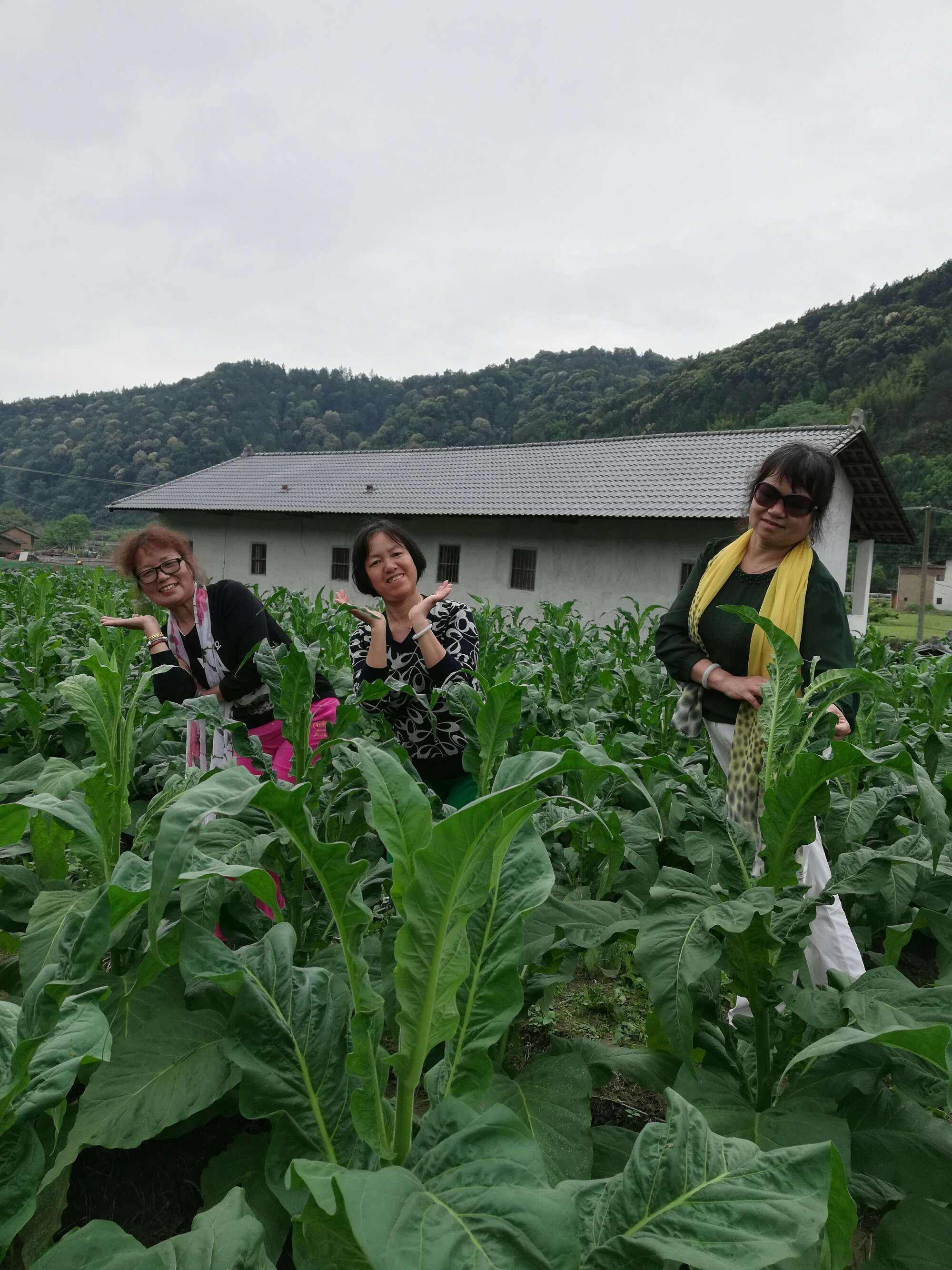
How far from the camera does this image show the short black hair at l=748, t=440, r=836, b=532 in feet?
8.50

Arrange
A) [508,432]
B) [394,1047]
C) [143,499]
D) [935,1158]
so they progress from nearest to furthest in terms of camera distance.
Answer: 1. [935,1158]
2. [394,1047]
3. [143,499]
4. [508,432]

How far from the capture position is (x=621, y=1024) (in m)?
3.08

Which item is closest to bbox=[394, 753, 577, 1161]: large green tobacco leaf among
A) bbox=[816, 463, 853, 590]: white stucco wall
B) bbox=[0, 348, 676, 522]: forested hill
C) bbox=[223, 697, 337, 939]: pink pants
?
bbox=[223, 697, 337, 939]: pink pants

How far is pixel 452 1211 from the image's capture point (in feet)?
2.60

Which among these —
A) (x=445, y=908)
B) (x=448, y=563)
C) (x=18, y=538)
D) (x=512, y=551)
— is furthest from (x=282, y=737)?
(x=18, y=538)

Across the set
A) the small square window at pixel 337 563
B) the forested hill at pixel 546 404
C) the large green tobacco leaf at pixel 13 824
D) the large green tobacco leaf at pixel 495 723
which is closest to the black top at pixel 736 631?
the large green tobacco leaf at pixel 495 723

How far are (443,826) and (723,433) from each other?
84.8ft

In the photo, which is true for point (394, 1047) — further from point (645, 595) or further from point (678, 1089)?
point (645, 595)

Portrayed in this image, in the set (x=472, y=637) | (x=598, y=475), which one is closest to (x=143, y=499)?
(x=598, y=475)

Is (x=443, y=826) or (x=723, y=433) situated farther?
(x=723, y=433)

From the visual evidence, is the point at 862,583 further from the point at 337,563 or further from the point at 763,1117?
the point at 763,1117

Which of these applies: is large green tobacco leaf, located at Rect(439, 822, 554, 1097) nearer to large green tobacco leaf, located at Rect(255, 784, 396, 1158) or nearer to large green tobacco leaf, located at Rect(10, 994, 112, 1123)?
large green tobacco leaf, located at Rect(255, 784, 396, 1158)

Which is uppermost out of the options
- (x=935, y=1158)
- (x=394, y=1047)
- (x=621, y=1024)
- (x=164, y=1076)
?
(x=164, y=1076)

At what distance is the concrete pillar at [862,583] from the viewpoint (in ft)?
73.0
